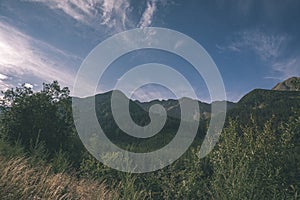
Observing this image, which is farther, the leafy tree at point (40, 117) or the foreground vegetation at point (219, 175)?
the leafy tree at point (40, 117)

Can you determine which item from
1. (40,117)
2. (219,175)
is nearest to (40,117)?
(40,117)

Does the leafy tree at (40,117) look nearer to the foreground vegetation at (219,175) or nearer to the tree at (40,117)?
the tree at (40,117)

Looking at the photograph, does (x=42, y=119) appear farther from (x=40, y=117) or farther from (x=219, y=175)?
(x=219, y=175)

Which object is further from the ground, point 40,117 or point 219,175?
point 40,117

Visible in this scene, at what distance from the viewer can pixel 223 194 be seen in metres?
5.27

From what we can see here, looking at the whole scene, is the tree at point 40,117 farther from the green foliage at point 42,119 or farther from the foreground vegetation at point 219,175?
the foreground vegetation at point 219,175

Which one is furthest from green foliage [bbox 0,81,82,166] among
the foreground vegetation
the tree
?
the foreground vegetation

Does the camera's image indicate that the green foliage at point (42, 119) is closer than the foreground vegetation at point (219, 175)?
No

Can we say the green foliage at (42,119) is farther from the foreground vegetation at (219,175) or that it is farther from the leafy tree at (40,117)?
the foreground vegetation at (219,175)

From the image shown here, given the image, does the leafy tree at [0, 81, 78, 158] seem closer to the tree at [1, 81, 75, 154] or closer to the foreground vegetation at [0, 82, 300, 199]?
the tree at [1, 81, 75, 154]

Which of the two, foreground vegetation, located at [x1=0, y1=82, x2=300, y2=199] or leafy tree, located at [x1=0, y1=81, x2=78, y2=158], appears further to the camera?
leafy tree, located at [x1=0, y1=81, x2=78, y2=158]

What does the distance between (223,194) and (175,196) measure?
83.3 inches

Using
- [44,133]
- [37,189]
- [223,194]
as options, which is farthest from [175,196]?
[44,133]

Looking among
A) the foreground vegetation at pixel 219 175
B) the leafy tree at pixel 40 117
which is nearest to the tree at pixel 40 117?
the leafy tree at pixel 40 117
